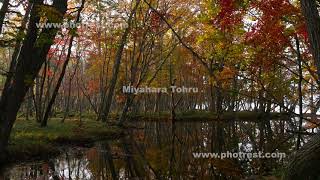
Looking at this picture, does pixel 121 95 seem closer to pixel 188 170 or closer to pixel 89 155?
pixel 89 155

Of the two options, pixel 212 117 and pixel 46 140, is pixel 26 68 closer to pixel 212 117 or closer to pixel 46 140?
pixel 46 140

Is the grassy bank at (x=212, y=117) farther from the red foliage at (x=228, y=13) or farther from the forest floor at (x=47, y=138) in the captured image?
the red foliage at (x=228, y=13)

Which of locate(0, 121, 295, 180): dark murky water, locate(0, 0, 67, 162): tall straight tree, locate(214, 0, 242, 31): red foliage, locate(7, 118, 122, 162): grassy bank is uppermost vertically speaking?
locate(214, 0, 242, 31): red foliage

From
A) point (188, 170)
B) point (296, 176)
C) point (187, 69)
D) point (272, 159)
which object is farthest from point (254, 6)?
point (187, 69)

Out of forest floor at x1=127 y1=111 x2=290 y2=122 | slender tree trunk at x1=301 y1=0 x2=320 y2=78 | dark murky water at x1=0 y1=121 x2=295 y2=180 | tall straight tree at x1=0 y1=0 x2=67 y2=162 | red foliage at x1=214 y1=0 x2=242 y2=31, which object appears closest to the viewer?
slender tree trunk at x1=301 y1=0 x2=320 y2=78

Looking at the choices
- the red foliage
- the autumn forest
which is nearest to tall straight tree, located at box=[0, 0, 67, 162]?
the autumn forest

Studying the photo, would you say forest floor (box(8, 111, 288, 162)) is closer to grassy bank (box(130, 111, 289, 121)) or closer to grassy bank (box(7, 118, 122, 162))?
grassy bank (box(7, 118, 122, 162))

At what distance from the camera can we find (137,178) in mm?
10555

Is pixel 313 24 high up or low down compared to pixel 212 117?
up

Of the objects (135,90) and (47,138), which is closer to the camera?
(47,138)

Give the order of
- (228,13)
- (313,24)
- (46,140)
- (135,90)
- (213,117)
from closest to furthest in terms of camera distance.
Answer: (313,24)
(46,140)
(228,13)
(135,90)
(213,117)

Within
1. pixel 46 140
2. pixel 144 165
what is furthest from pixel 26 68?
pixel 46 140

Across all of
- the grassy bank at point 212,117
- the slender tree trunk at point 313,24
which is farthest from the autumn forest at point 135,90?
the grassy bank at point 212,117

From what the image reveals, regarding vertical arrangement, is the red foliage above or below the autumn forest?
above
